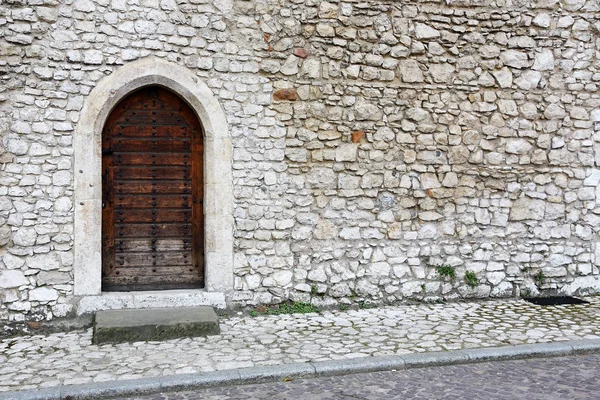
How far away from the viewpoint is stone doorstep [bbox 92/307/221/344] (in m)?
5.59

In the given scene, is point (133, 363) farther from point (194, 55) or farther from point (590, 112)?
point (590, 112)

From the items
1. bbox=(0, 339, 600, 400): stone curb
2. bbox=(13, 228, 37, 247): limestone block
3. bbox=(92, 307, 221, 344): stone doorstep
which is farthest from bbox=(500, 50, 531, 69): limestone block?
bbox=(13, 228, 37, 247): limestone block

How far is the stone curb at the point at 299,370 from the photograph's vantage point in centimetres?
439

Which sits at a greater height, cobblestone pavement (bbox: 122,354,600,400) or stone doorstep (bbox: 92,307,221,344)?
stone doorstep (bbox: 92,307,221,344)

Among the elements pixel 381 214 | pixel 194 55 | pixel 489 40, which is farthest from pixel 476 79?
pixel 194 55

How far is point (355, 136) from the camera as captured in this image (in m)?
6.89

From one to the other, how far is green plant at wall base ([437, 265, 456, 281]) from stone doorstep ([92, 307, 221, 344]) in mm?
Answer: 2745

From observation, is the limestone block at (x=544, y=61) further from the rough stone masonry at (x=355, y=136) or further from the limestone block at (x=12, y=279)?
the limestone block at (x=12, y=279)

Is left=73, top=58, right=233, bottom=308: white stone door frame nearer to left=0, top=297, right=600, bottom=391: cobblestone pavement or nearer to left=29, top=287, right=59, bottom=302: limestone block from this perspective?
left=29, top=287, right=59, bottom=302: limestone block

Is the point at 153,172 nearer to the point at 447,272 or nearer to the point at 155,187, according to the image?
the point at 155,187

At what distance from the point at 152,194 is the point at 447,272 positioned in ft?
11.5

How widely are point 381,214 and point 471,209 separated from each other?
1.13 m

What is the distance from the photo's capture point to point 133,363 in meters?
4.98

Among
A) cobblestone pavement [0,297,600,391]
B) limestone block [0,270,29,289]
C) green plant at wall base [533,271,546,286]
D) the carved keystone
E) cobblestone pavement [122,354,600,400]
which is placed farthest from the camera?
green plant at wall base [533,271,546,286]
